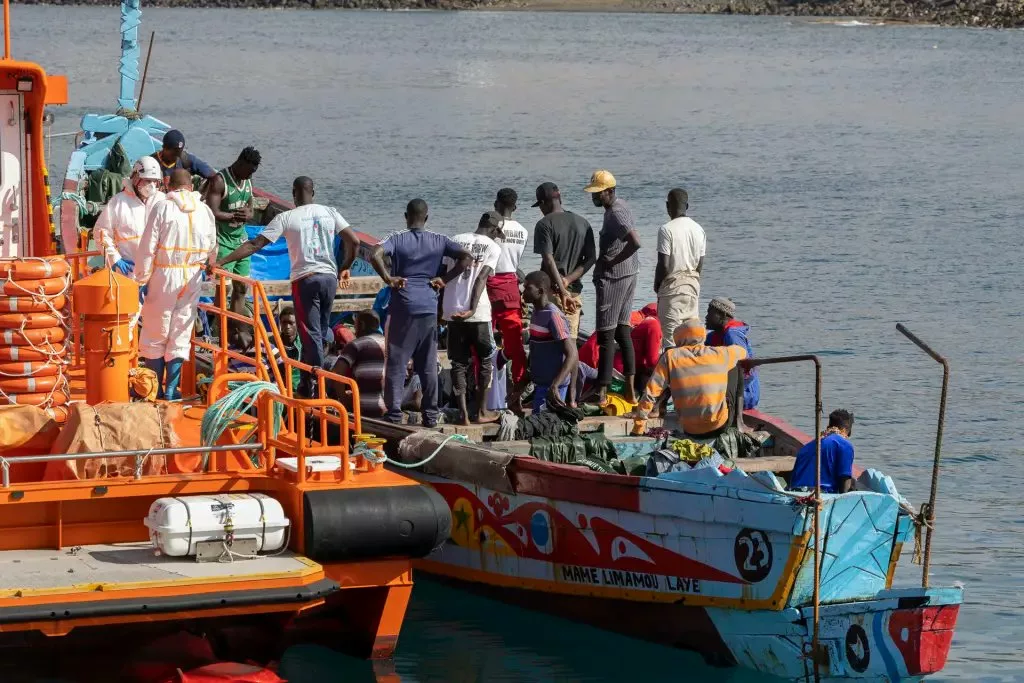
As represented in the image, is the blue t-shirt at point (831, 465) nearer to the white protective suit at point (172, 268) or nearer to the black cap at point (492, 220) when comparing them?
the black cap at point (492, 220)

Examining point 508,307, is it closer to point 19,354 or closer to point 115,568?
point 19,354

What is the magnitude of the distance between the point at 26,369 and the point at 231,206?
14.9 ft

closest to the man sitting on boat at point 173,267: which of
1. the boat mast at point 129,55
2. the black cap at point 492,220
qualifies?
the black cap at point 492,220

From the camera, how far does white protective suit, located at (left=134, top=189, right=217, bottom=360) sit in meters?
11.3

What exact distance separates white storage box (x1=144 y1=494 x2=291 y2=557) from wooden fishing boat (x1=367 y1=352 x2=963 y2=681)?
2.27 metres

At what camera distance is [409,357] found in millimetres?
12016

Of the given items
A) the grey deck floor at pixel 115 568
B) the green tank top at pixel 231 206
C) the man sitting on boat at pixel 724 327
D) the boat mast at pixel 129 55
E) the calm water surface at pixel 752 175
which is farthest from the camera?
the boat mast at pixel 129 55

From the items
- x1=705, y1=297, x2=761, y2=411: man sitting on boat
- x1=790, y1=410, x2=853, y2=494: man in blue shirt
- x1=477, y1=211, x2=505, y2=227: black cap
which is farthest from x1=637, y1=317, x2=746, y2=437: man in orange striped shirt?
x1=477, y1=211, x2=505, y2=227: black cap

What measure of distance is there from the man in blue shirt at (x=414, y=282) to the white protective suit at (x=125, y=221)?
173cm

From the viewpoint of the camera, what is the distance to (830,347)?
2198cm

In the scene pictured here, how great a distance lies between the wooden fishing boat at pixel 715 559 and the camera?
9.61 meters

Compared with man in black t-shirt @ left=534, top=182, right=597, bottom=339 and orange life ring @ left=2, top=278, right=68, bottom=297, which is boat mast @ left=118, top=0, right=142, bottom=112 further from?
orange life ring @ left=2, top=278, right=68, bottom=297

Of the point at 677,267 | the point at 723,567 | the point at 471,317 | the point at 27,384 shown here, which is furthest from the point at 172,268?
the point at 723,567

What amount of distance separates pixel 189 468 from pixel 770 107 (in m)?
46.5
